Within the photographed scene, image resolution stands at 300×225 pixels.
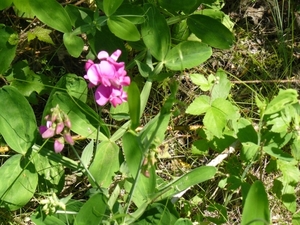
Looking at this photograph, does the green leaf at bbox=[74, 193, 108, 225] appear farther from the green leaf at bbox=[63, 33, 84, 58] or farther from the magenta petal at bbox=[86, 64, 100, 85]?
the green leaf at bbox=[63, 33, 84, 58]

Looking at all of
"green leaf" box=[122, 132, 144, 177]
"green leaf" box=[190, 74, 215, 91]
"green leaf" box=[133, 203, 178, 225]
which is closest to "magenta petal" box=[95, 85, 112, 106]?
"green leaf" box=[122, 132, 144, 177]

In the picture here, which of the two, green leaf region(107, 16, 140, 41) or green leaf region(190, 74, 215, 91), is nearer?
green leaf region(107, 16, 140, 41)

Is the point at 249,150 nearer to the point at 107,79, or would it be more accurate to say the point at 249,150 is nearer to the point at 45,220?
the point at 107,79

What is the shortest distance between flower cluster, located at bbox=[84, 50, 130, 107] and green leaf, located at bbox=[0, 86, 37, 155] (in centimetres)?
25

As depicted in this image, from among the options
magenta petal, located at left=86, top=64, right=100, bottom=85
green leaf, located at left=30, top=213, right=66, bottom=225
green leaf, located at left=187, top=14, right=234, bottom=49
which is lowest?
green leaf, located at left=30, top=213, right=66, bottom=225

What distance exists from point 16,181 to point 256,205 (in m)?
0.71

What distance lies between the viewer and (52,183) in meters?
1.73

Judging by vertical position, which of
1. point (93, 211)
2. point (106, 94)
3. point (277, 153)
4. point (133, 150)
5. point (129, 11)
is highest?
point (129, 11)

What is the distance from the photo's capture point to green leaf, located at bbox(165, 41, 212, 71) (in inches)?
68.0

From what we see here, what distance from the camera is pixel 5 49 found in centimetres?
168

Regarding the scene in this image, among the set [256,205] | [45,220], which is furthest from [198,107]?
[45,220]

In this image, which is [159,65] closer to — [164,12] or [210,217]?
[164,12]

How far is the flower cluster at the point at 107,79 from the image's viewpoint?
4.81ft

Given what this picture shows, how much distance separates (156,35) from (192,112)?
0.33 metres
